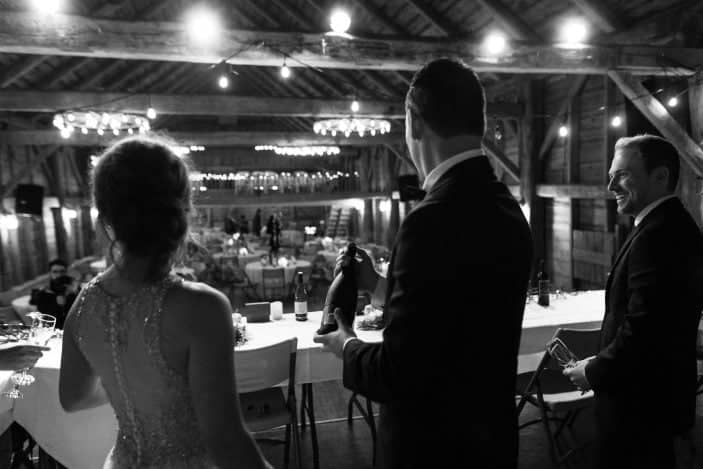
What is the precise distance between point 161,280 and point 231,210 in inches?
912

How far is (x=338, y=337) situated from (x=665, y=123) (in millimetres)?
5460

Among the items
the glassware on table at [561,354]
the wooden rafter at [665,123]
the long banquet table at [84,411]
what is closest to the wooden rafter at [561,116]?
the wooden rafter at [665,123]

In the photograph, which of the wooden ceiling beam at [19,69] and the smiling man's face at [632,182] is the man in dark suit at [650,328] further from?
the wooden ceiling beam at [19,69]

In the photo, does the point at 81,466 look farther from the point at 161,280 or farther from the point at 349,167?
the point at 349,167

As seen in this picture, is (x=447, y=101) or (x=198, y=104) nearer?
(x=447, y=101)

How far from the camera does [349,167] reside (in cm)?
2080

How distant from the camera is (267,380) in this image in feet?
9.52

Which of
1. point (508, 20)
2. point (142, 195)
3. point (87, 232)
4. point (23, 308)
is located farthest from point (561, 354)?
point (87, 232)

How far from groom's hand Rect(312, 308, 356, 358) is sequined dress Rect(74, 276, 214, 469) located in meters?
0.37

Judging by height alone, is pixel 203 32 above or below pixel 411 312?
above

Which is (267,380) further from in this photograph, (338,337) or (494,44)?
(494,44)

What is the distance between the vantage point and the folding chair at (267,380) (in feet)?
9.18

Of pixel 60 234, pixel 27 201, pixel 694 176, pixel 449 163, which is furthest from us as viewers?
pixel 60 234

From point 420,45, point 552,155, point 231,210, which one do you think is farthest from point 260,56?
point 231,210
